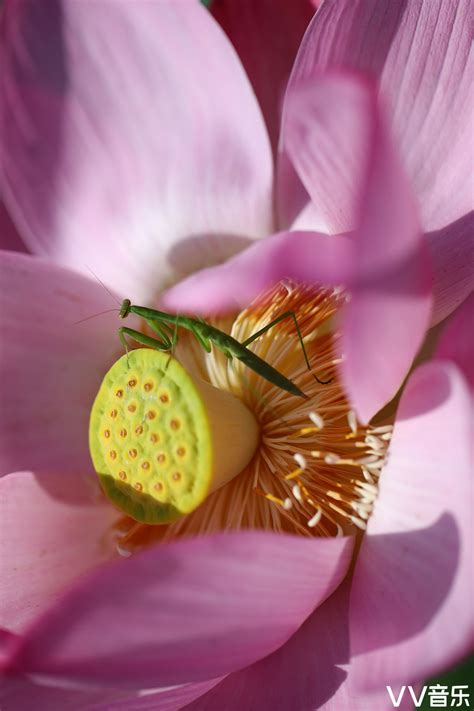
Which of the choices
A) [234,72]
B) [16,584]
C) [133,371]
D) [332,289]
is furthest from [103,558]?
[234,72]

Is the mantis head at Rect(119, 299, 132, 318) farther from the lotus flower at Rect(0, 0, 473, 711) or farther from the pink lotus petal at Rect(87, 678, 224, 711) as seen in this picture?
the pink lotus petal at Rect(87, 678, 224, 711)

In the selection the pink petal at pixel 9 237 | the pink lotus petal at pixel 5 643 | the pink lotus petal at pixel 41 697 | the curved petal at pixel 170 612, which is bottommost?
the pink lotus petal at pixel 41 697

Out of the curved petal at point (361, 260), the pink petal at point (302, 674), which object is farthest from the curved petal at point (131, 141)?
the pink petal at point (302, 674)

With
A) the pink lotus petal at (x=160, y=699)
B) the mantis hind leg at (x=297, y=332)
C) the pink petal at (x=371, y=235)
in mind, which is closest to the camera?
the pink petal at (x=371, y=235)

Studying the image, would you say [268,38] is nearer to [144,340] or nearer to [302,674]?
[144,340]

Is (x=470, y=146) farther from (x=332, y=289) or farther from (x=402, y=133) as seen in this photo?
(x=332, y=289)

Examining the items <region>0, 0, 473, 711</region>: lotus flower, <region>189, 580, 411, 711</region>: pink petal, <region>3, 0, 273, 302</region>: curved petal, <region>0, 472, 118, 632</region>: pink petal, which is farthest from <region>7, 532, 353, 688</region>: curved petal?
<region>3, 0, 273, 302</region>: curved petal

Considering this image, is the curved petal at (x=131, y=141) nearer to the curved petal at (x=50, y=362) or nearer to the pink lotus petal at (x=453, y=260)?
the curved petal at (x=50, y=362)
